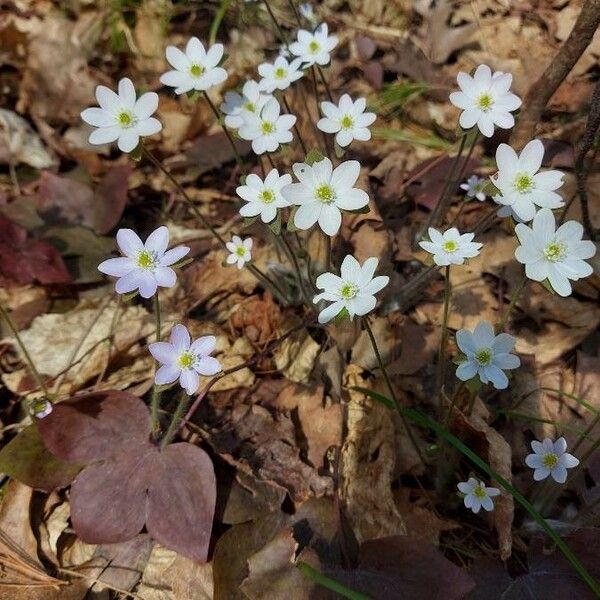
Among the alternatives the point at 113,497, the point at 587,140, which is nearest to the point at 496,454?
the point at 587,140

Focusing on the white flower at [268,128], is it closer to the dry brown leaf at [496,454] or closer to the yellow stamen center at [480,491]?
the dry brown leaf at [496,454]

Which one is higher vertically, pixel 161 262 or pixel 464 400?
pixel 161 262

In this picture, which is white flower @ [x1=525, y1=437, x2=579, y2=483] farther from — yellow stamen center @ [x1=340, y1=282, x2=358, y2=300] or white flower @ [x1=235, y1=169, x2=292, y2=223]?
white flower @ [x1=235, y1=169, x2=292, y2=223]

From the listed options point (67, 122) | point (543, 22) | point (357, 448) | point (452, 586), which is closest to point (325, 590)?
point (452, 586)

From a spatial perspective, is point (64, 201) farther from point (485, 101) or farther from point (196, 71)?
point (485, 101)

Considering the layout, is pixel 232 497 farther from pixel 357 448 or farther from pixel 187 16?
pixel 187 16

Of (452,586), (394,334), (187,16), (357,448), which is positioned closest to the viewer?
(452,586)

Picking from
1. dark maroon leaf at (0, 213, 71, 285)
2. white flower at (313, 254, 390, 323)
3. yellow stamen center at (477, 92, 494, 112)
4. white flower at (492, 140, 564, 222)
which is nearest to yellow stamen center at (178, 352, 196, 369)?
white flower at (313, 254, 390, 323)
